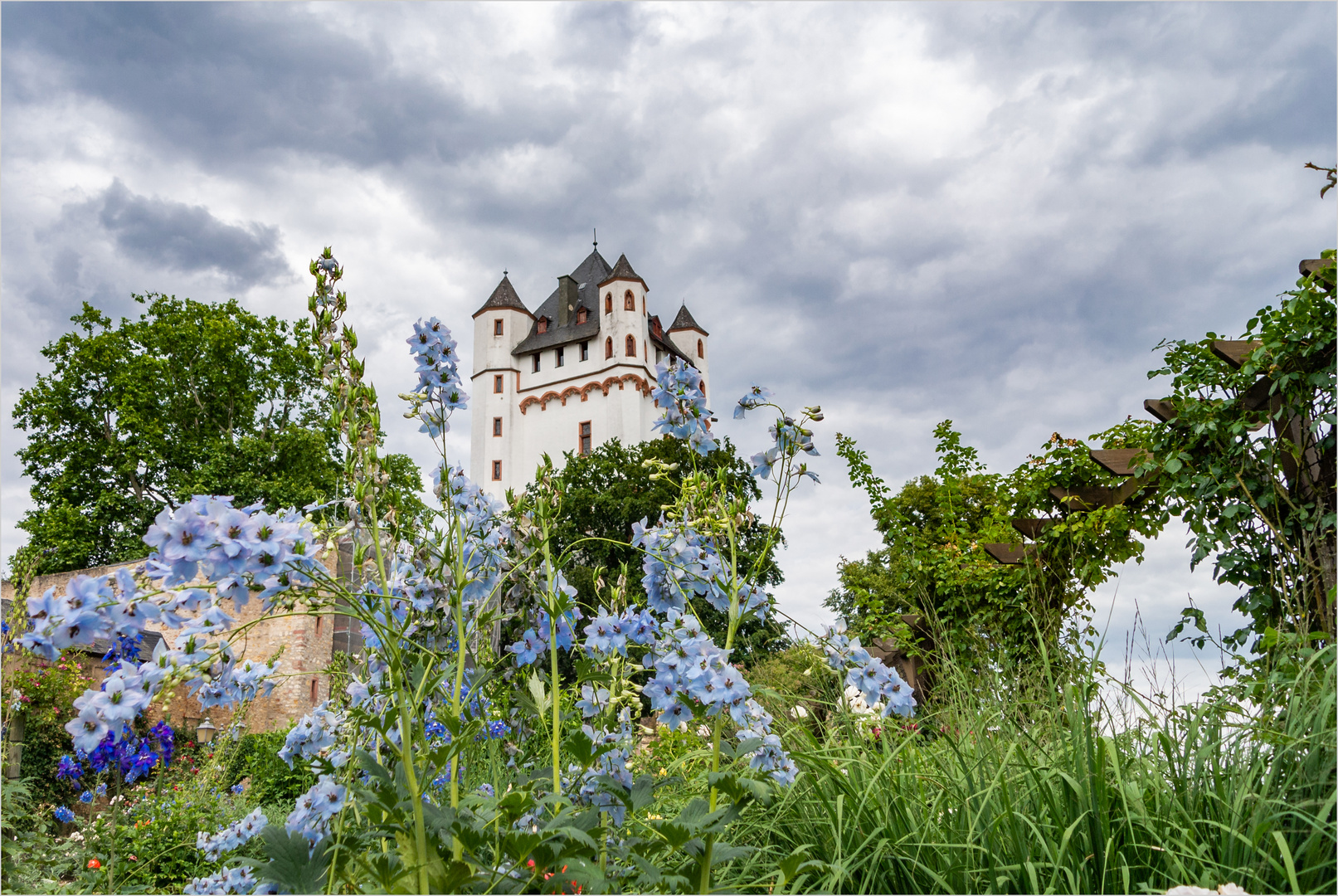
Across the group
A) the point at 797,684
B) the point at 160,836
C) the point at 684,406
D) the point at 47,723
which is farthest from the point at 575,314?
the point at 684,406

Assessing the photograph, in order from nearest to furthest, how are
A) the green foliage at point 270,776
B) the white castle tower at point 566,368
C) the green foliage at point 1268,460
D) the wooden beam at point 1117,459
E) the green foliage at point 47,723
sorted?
1. the green foliage at point 1268,460
2. the wooden beam at point 1117,459
3. the green foliage at point 47,723
4. the green foliage at point 270,776
5. the white castle tower at point 566,368

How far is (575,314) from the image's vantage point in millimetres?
31516

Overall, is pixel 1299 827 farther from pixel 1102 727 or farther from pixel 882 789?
pixel 882 789

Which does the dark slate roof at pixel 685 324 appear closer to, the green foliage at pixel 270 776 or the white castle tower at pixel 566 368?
the white castle tower at pixel 566 368

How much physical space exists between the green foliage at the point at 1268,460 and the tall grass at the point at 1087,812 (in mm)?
1686

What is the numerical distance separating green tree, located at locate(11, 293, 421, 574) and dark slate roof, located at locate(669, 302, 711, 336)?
16031 millimetres

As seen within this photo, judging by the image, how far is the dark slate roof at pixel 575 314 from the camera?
3038 cm

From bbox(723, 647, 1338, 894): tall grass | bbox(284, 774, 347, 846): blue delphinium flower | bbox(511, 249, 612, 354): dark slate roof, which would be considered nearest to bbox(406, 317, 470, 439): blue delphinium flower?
bbox(284, 774, 347, 846): blue delphinium flower

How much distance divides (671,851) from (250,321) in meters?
20.0

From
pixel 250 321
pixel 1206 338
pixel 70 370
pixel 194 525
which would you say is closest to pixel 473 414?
pixel 250 321

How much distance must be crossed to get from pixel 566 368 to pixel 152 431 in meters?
15.1

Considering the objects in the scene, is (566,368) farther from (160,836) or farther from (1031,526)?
(160,836)

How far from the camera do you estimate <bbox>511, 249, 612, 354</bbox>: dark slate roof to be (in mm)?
30375

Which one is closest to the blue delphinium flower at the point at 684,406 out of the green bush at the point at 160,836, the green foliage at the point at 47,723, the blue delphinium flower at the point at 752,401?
the blue delphinium flower at the point at 752,401
